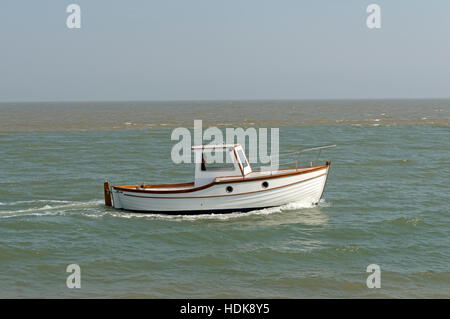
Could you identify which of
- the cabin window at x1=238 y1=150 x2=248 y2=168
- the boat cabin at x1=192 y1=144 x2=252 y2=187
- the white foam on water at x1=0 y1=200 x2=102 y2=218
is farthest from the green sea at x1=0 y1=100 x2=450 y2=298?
the cabin window at x1=238 y1=150 x2=248 y2=168

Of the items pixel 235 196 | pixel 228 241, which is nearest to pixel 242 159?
pixel 235 196

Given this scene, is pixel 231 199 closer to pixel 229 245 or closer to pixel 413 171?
pixel 229 245

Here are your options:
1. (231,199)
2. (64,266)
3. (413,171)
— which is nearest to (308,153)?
(413,171)

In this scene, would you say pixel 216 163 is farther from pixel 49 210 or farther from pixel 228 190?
pixel 49 210

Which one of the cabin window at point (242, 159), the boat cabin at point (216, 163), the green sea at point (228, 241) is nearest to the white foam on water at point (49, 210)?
the green sea at point (228, 241)

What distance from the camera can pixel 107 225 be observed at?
23.3 metres

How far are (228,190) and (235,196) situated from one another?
0.45 m

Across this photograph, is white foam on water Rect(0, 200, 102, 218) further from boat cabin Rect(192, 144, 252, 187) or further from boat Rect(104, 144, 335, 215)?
boat cabin Rect(192, 144, 252, 187)

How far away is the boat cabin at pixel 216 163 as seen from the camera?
24.2 metres

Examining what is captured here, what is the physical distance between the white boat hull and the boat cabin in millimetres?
679

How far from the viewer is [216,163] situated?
80.5 feet

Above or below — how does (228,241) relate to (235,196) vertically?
below

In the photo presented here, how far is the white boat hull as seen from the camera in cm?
2397
